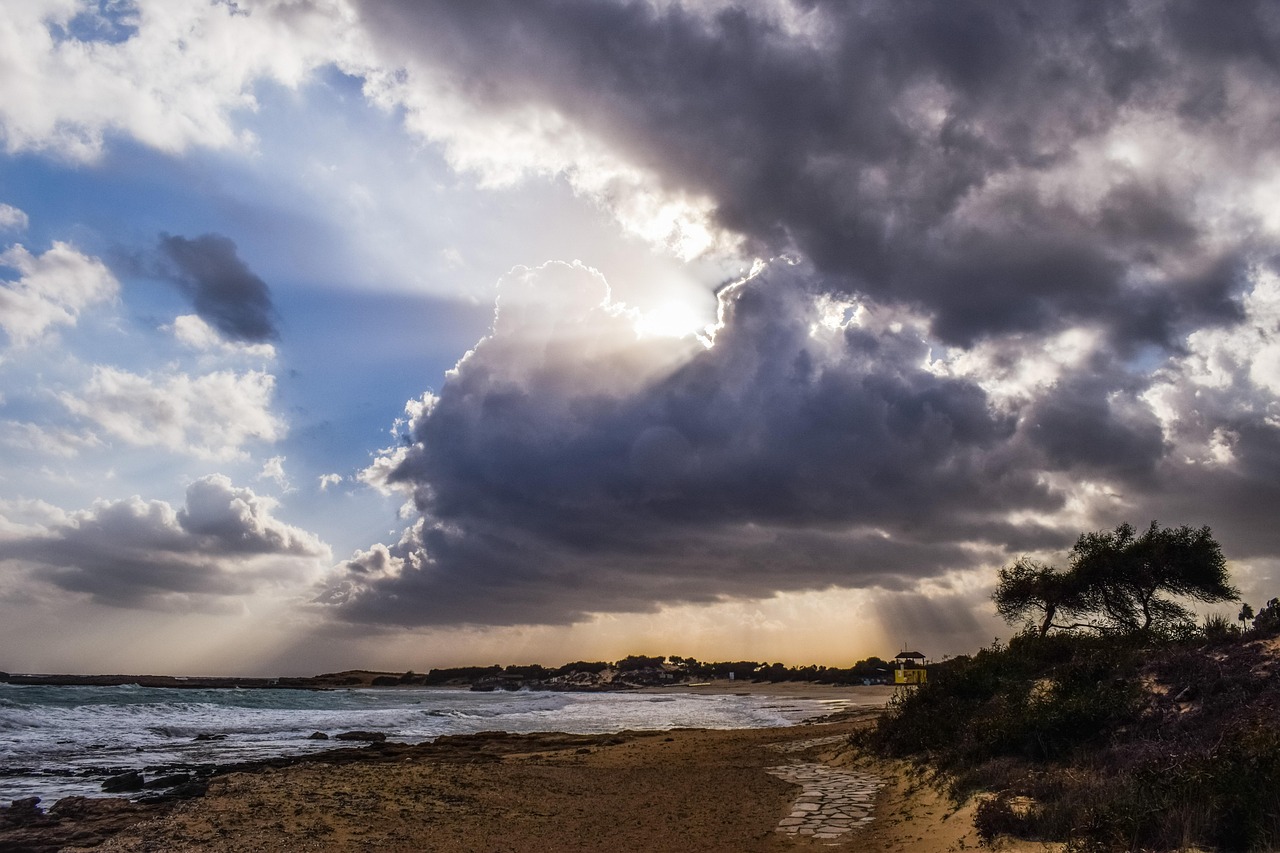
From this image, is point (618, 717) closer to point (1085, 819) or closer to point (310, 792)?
point (310, 792)

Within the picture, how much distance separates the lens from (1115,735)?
37.6ft

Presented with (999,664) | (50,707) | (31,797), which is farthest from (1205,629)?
(50,707)

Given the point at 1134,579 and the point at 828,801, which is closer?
the point at 828,801

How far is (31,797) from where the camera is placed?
46.7 ft

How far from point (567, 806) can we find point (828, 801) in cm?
469

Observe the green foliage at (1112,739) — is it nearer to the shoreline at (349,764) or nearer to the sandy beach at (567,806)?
the sandy beach at (567,806)

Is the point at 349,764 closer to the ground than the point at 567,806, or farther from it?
closer to the ground

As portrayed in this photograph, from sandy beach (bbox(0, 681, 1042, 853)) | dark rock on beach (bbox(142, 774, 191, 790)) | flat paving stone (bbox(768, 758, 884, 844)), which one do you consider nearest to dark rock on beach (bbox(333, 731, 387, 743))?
sandy beach (bbox(0, 681, 1042, 853))

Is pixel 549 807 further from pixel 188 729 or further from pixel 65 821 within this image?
pixel 188 729

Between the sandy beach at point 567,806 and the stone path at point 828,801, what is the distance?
4 cm

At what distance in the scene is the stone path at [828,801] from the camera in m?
11.2

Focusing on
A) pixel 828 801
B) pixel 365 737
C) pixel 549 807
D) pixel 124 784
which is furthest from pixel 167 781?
pixel 828 801

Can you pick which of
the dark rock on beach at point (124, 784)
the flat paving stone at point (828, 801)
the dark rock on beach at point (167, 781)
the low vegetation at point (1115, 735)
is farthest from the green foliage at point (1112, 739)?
the dark rock on beach at point (124, 784)

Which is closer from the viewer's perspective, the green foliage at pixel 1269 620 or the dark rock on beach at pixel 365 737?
the green foliage at pixel 1269 620
